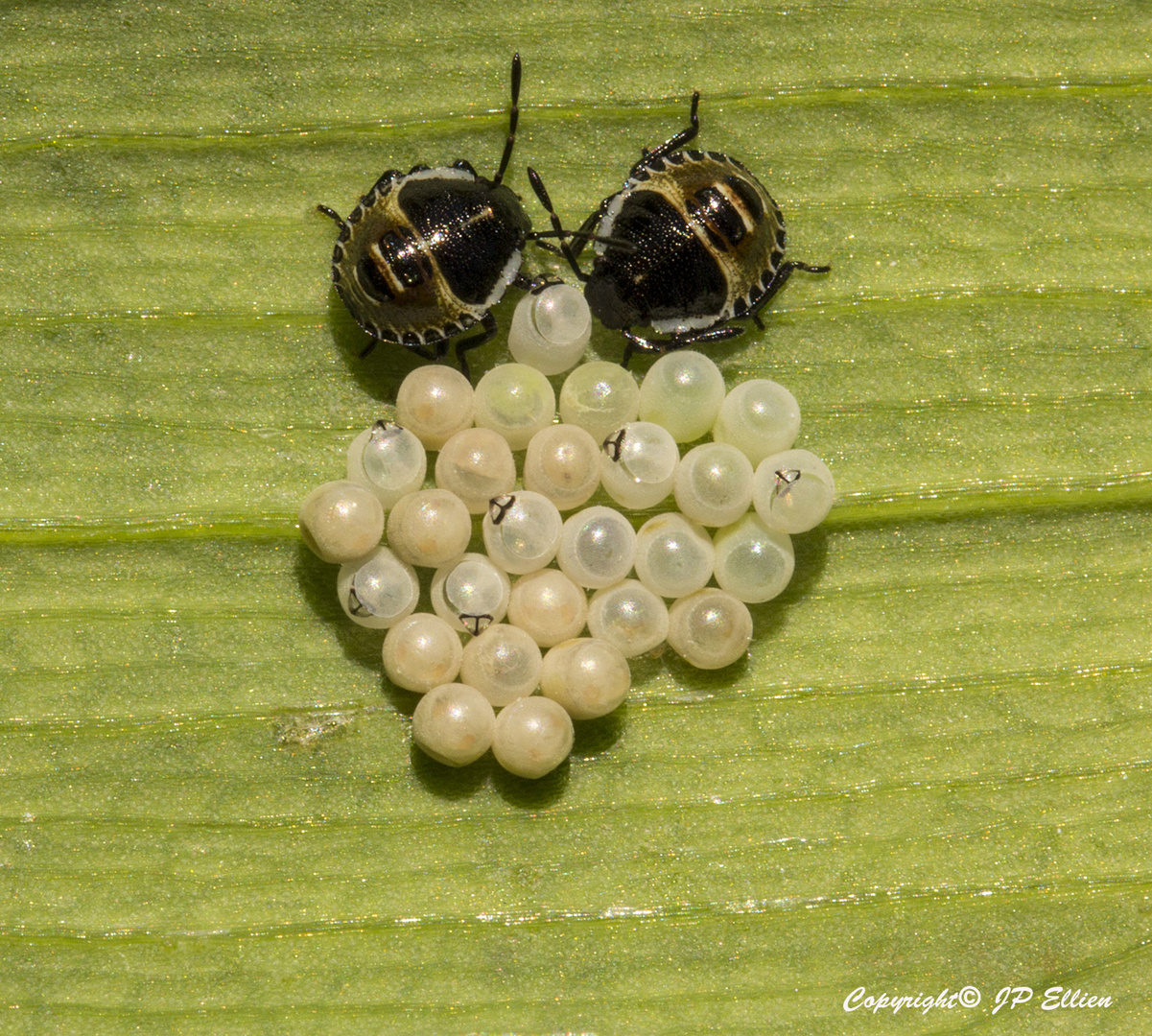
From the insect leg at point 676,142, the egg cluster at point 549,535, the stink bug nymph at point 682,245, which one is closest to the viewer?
the egg cluster at point 549,535

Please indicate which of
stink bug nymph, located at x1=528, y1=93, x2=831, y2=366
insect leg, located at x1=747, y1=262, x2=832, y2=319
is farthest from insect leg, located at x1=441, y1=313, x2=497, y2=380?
insect leg, located at x1=747, y1=262, x2=832, y2=319

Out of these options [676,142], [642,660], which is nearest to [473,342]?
[676,142]

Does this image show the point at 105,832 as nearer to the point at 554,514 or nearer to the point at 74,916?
the point at 74,916

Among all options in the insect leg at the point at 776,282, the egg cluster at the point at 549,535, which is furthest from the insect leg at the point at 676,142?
the egg cluster at the point at 549,535

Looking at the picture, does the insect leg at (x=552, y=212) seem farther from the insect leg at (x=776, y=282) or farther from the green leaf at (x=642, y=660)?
the insect leg at (x=776, y=282)

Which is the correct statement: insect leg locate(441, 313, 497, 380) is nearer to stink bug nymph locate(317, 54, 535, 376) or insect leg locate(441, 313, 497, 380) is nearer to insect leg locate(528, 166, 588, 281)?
stink bug nymph locate(317, 54, 535, 376)

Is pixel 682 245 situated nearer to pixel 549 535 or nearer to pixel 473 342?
pixel 473 342
